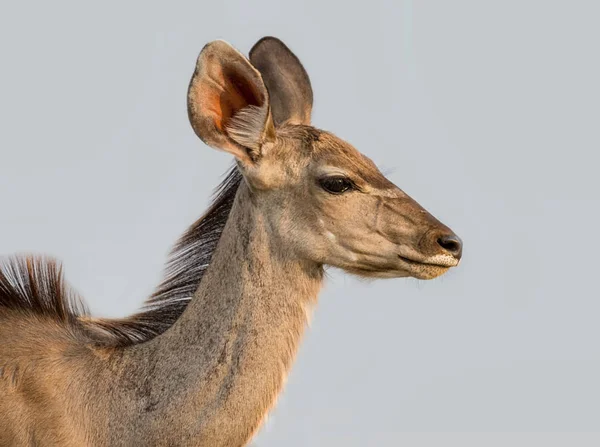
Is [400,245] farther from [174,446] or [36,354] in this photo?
[36,354]

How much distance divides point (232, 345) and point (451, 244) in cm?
172

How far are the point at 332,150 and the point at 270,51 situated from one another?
1.97 m

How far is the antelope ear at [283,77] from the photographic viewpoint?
36.6 ft

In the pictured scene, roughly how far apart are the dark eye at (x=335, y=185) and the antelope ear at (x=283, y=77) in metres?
1.87

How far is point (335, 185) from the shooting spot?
9.34 m

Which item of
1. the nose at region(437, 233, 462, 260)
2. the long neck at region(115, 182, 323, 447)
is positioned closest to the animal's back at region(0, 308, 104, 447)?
the long neck at region(115, 182, 323, 447)

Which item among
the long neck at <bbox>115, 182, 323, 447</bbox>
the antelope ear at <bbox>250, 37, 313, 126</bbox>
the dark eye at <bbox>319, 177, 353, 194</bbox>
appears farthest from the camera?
the antelope ear at <bbox>250, 37, 313, 126</bbox>

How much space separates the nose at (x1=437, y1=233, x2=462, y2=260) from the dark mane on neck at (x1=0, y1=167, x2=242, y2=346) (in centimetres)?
186

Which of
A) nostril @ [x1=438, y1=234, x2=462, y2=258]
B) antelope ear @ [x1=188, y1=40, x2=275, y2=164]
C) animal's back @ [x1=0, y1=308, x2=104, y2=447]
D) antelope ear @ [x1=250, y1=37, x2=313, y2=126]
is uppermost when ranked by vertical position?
antelope ear @ [x1=250, y1=37, x2=313, y2=126]

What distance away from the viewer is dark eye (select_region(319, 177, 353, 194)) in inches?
368

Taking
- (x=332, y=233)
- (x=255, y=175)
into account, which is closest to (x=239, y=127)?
(x=255, y=175)

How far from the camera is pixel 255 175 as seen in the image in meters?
9.39

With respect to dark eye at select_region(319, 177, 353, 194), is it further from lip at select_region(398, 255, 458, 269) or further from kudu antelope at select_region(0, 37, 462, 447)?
lip at select_region(398, 255, 458, 269)

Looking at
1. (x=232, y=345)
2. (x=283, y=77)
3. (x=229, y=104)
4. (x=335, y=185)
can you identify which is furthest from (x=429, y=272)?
(x=283, y=77)
